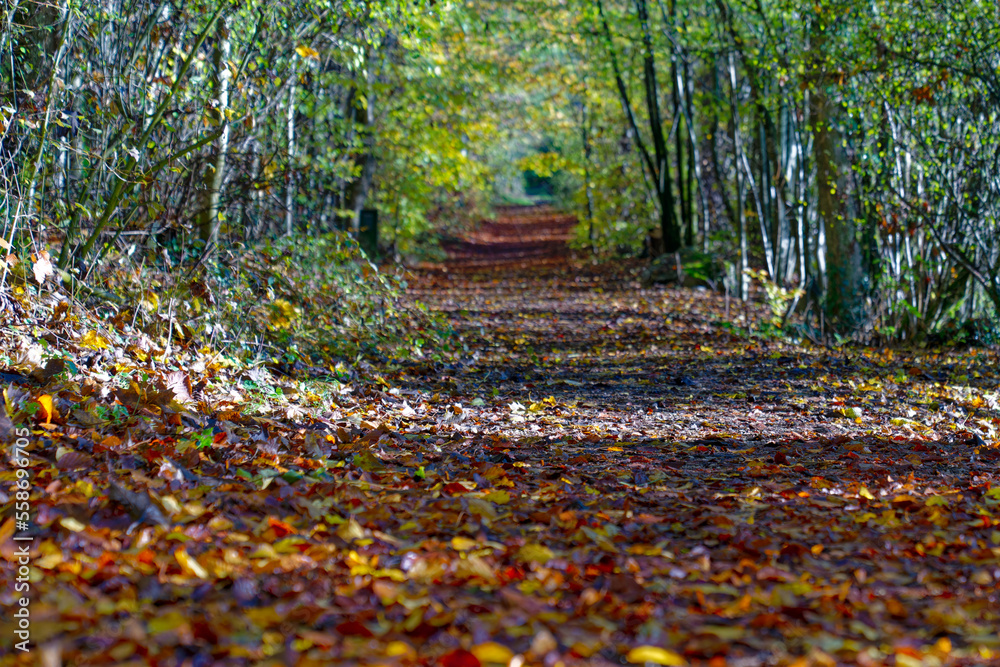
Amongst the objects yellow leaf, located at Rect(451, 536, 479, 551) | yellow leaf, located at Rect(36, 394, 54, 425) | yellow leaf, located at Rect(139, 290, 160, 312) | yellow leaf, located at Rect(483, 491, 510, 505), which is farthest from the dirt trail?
yellow leaf, located at Rect(451, 536, 479, 551)

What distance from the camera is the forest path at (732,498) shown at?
6.71ft

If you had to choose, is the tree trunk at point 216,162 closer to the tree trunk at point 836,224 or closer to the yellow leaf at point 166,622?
the yellow leaf at point 166,622

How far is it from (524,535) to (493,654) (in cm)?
107

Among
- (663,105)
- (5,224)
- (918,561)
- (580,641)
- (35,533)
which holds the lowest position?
(918,561)

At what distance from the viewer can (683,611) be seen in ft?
7.10

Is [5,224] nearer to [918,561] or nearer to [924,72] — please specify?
[918,561]

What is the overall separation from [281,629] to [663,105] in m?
18.9

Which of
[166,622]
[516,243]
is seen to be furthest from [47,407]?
[516,243]

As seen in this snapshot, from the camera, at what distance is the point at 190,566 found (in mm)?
2258

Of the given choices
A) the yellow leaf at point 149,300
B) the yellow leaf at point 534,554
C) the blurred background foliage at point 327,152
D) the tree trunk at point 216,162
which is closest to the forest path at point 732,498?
the yellow leaf at point 534,554

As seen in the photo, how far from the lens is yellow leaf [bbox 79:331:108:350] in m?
4.36

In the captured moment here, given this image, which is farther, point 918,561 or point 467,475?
point 467,475

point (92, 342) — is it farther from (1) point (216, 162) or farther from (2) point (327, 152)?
(2) point (327, 152)

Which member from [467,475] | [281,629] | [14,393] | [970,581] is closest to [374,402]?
[467,475]
